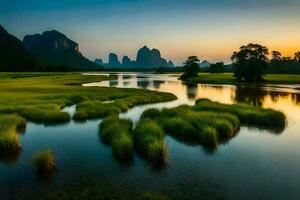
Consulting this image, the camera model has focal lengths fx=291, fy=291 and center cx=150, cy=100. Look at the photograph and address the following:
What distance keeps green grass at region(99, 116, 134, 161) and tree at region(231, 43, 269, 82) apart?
8597cm

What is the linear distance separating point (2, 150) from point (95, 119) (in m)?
13.5

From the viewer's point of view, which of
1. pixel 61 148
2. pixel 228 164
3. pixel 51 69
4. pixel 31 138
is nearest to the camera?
pixel 228 164

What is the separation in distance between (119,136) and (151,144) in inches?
141

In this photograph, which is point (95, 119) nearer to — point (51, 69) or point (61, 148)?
point (61, 148)

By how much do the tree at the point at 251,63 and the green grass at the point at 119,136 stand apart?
86.0 m

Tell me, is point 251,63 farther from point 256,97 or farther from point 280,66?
point 280,66

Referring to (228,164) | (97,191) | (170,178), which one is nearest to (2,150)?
(97,191)

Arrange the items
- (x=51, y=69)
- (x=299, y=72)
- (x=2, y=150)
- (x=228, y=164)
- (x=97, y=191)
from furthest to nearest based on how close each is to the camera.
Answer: (x=51, y=69) < (x=299, y=72) < (x=2, y=150) < (x=228, y=164) < (x=97, y=191)

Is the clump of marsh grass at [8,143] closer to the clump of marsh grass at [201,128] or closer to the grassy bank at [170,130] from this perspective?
the grassy bank at [170,130]

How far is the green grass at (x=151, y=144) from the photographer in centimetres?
1842

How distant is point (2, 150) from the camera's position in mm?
20172

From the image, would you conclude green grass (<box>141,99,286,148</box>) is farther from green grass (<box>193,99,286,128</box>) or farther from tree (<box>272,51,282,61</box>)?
tree (<box>272,51,282,61</box>)

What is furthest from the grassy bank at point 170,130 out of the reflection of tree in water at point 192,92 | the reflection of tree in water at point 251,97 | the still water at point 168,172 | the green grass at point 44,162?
the reflection of tree in water at point 192,92

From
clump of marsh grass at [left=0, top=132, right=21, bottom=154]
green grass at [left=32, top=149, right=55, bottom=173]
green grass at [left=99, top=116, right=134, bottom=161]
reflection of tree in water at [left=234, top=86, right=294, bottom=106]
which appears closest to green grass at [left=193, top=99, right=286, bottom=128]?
green grass at [left=99, top=116, right=134, bottom=161]
